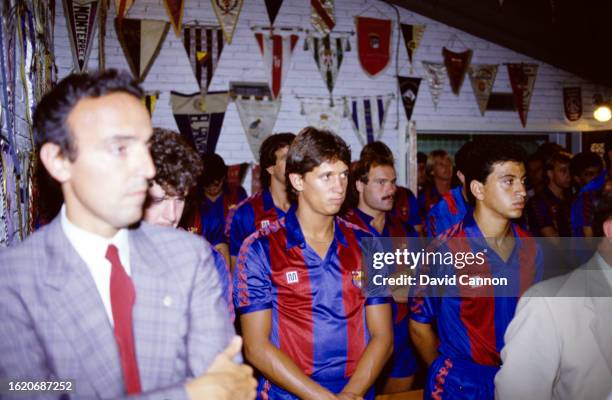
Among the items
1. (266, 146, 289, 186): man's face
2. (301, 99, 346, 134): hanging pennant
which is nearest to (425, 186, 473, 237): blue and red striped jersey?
(266, 146, 289, 186): man's face

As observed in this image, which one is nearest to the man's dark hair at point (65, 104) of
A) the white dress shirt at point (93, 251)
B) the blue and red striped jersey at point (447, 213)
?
the white dress shirt at point (93, 251)

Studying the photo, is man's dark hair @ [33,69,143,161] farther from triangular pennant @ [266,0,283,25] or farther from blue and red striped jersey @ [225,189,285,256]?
triangular pennant @ [266,0,283,25]

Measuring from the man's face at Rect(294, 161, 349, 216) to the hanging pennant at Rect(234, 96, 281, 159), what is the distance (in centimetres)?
411

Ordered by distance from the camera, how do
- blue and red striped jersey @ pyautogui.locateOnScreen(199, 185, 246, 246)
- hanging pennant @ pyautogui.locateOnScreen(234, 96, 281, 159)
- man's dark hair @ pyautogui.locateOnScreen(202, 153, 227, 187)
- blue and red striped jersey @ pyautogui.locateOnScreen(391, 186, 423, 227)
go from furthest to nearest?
hanging pennant @ pyautogui.locateOnScreen(234, 96, 281, 159), man's dark hair @ pyautogui.locateOnScreen(202, 153, 227, 187), blue and red striped jersey @ pyautogui.locateOnScreen(391, 186, 423, 227), blue and red striped jersey @ pyautogui.locateOnScreen(199, 185, 246, 246)

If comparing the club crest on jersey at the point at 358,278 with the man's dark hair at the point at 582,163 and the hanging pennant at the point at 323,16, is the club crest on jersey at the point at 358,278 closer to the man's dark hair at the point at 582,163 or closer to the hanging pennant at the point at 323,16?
the man's dark hair at the point at 582,163

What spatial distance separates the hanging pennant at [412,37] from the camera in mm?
6789

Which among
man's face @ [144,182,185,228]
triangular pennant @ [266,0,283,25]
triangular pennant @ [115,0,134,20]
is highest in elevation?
triangular pennant @ [266,0,283,25]

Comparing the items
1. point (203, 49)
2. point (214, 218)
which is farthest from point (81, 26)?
point (214, 218)

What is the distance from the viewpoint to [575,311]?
5.38 feet

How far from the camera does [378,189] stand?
3467 millimetres

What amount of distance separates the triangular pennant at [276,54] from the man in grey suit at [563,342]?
202 inches

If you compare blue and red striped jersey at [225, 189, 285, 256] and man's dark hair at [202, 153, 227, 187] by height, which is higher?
man's dark hair at [202, 153, 227, 187]

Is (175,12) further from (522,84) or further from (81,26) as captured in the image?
(522,84)

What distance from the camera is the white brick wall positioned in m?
6.16
